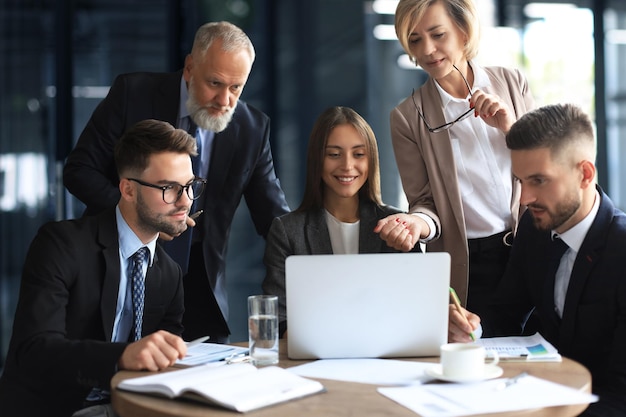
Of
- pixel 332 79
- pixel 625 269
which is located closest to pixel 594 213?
pixel 625 269

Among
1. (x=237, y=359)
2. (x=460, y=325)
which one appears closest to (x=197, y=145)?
(x=237, y=359)

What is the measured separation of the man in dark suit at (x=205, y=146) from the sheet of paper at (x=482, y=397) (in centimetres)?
159

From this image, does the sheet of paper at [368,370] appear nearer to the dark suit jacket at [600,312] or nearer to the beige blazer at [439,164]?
the dark suit jacket at [600,312]

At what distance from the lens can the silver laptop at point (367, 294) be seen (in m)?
1.92

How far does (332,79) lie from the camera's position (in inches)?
203

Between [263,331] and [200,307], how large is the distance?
1.30 m

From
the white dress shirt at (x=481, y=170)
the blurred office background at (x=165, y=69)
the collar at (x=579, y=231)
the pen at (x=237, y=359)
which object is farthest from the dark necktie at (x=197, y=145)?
the blurred office background at (x=165, y=69)

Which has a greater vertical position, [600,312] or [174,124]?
[174,124]

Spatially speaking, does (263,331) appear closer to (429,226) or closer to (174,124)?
(429,226)

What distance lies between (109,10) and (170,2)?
45 centimetres

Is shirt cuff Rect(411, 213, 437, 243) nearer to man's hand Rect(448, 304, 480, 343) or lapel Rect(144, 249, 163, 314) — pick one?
man's hand Rect(448, 304, 480, 343)

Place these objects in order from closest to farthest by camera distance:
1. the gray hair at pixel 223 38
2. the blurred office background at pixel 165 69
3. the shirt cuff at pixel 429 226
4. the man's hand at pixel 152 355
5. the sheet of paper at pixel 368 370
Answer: the sheet of paper at pixel 368 370 < the man's hand at pixel 152 355 < the shirt cuff at pixel 429 226 < the gray hair at pixel 223 38 < the blurred office background at pixel 165 69

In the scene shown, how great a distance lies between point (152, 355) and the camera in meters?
1.91

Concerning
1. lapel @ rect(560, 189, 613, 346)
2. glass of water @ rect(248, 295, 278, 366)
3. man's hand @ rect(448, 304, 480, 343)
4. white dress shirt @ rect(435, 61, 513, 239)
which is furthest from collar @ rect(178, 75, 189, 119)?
lapel @ rect(560, 189, 613, 346)
